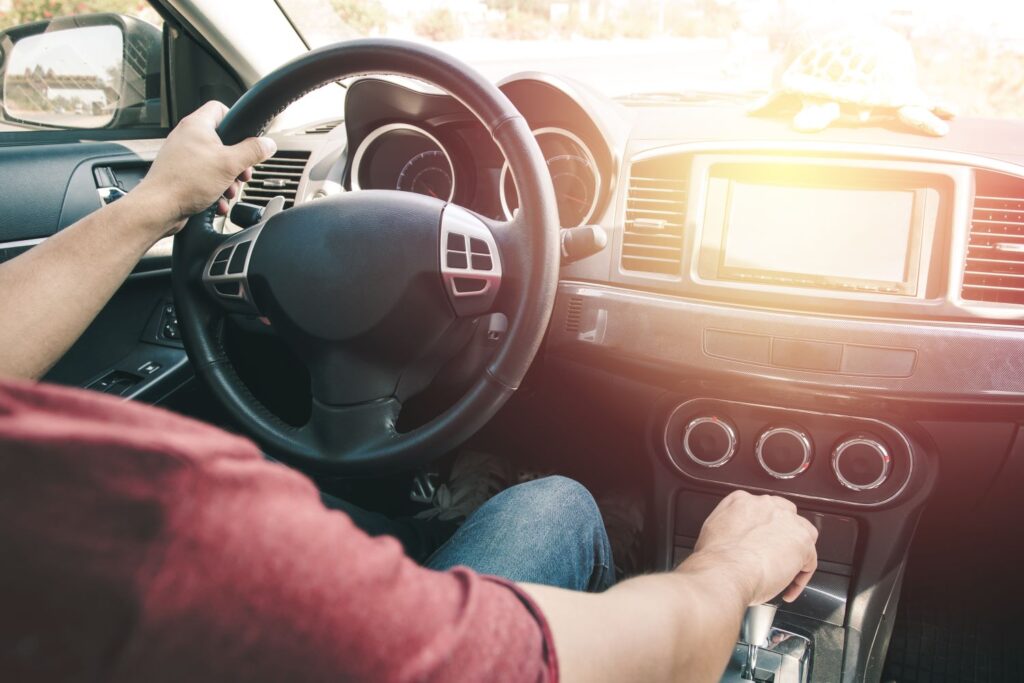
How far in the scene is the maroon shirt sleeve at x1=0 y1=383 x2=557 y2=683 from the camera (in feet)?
1.35

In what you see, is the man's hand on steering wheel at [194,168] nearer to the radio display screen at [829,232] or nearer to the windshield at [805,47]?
the windshield at [805,47]

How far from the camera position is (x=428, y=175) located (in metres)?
2.17

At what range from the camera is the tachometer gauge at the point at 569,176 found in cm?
199

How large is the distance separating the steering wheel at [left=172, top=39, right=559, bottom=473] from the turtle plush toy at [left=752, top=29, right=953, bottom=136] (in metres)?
0.83

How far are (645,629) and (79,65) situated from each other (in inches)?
99.9

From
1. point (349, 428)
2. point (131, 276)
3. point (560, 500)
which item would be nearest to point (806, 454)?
point (560, 500)

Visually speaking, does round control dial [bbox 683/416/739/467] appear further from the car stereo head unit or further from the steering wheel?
the steering wheel

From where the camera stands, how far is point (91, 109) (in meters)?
2.43

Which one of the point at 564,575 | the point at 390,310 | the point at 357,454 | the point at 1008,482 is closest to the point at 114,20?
the point at 390,310

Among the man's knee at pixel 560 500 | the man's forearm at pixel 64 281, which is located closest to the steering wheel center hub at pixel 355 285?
the man's forearm at pixel 64 281

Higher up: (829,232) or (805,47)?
(805,47)

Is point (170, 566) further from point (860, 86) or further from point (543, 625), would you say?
point (860, 86)

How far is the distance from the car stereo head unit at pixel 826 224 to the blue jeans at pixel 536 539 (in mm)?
744

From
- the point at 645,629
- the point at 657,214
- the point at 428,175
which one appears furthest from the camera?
the point at 428,175
